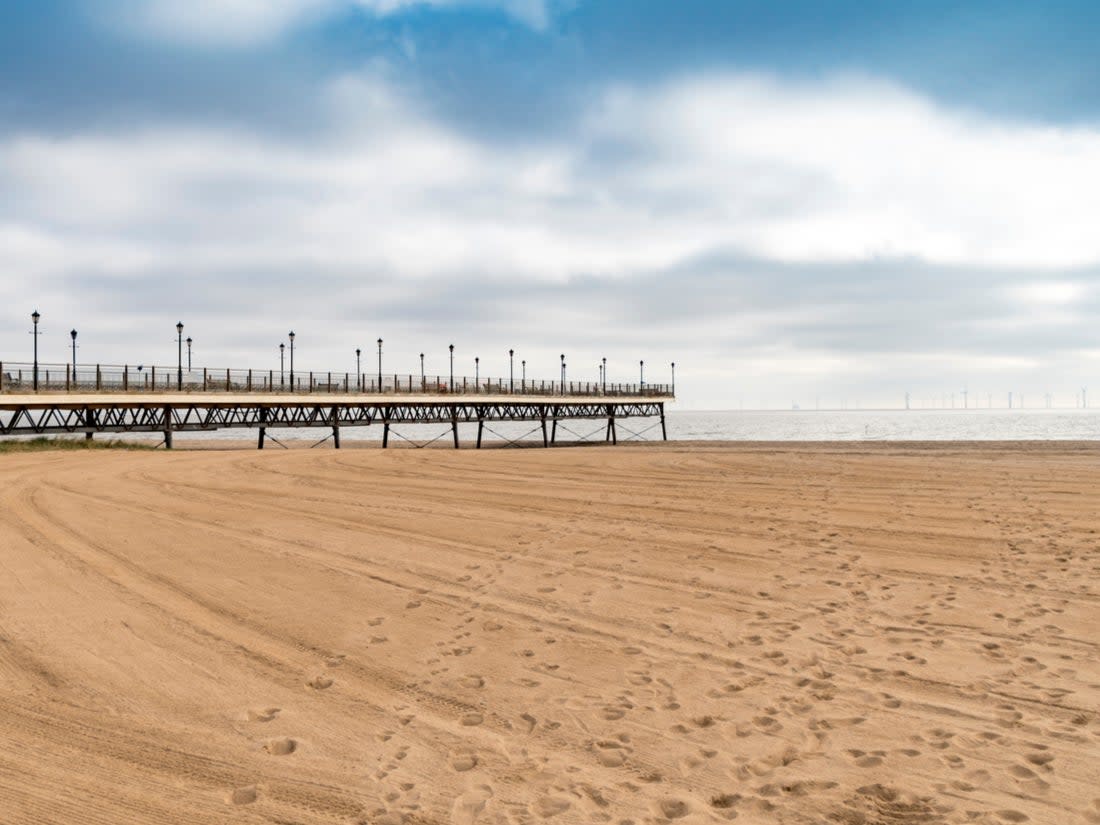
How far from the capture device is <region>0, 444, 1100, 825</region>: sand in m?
4.08

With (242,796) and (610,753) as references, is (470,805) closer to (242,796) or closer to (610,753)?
(610,753)

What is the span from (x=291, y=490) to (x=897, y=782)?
14612mm

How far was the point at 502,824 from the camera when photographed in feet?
12.4

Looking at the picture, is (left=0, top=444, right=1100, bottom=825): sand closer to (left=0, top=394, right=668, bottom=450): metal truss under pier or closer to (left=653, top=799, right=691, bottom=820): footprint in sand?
(left=653, top=799, right=691, bottom=820): footprint in sand

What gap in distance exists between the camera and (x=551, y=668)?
5.95m

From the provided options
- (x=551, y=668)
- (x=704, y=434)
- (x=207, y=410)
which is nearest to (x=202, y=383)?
(x=207, y=410)

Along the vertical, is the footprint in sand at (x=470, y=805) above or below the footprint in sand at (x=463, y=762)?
above

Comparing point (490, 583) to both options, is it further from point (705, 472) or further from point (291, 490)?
point (705, 472)

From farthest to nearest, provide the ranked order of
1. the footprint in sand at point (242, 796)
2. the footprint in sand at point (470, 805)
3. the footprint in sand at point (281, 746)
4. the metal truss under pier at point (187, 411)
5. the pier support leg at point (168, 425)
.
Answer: the pier support leg at point (168, 425)
the metal truss under pier at point (187, 411)
the footprint in sand at point (281, 746)
the footprint in sand at point (242, 796)
the footprint in sand at point (470, 805)

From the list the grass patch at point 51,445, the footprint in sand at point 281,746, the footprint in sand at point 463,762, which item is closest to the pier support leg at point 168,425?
the grass patch at point 51,445

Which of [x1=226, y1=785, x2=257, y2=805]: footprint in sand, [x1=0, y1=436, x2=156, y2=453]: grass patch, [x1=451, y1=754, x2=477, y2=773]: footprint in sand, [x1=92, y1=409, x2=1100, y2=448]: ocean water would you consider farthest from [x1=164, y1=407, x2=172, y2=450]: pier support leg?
[x1=451, y1=754, x2=477, y2=773]: footprint in sand

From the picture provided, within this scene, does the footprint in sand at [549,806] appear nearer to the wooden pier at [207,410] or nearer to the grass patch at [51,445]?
the grass patch at [51,445]

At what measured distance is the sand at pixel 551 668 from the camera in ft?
13.4

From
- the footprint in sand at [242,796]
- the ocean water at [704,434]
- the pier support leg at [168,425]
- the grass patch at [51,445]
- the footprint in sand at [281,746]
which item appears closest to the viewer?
the footprint in sand at [242,796]
